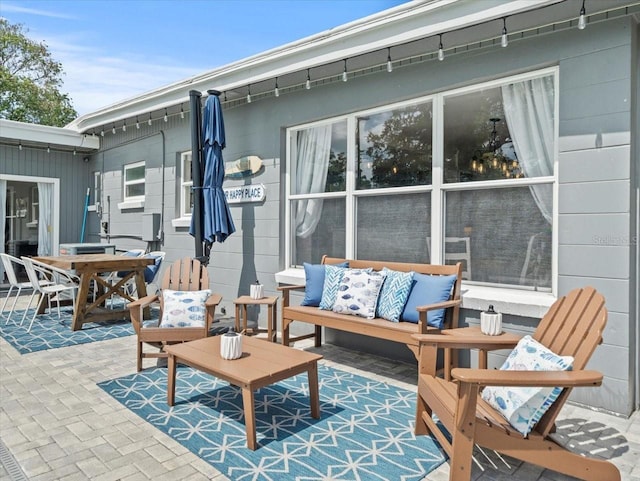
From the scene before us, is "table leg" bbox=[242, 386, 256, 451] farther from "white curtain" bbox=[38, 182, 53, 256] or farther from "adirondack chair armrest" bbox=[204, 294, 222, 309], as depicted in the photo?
"white curtain" bbox=[38, 182, 53, 256]

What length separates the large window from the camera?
3516 millimetres

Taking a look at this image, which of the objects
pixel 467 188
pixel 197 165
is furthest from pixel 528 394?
pixel 197 165

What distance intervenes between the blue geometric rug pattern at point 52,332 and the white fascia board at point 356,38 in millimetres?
2989

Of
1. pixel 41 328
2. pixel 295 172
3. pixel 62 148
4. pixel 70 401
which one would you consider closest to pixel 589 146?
pixel 295 172

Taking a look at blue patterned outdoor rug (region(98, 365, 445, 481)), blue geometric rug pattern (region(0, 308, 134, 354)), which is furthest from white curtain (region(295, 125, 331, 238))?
blue geometric rug pattern (region(0, 308, 134, 354))

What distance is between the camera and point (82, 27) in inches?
455

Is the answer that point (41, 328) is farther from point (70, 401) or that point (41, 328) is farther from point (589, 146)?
point (589, 146)

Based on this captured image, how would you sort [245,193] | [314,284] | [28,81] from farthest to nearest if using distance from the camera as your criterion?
[28,81] < [245,193] < [314,284]

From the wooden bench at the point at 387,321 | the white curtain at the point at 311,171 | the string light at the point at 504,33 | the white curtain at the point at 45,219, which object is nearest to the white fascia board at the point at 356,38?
the string light at the point at 504,33

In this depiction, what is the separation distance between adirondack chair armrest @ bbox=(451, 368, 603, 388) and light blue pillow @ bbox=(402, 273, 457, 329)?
156 centimetres

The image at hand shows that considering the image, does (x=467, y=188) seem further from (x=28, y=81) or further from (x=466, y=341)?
(x=28, y=81)

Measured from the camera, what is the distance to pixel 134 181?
791 cm

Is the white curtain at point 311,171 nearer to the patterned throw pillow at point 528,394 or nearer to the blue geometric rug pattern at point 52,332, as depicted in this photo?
the blue geometric rug pattern at point 52,332

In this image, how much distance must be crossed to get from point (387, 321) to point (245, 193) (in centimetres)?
274
